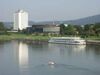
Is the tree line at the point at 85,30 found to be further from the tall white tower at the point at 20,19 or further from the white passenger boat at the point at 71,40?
the tall white tower at the point at 20,19

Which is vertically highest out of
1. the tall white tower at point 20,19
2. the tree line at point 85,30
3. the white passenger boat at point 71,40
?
the tall white tower at point 20,19

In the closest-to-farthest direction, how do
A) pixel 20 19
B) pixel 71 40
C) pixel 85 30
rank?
pixel 71 40
pixel 85 30
pixel 20 19

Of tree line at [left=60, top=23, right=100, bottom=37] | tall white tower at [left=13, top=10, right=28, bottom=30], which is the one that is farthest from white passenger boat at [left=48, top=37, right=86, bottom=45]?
tall white tower at [left=13, top=10, right=28, bottom=30]

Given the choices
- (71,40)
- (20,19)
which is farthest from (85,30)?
(20,19)


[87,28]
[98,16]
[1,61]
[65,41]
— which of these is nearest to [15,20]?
[98,16]

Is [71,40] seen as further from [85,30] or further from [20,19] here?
[20,19]

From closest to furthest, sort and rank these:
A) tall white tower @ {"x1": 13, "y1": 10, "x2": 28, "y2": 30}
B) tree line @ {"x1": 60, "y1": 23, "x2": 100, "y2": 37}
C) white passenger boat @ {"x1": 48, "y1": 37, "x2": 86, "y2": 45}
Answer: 1. white passenger boat @ {"x1": 48, "y1": 37, "x2": 86, "y2": 45}
2. tree line @ {"x1": 60, "y1": 23, "x2": 100, "y2": 37}
3. tall white tower @ {"x1": 13, "y1": 10, "x2": 28, "y2": 30}

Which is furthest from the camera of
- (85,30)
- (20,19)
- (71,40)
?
(20,19)

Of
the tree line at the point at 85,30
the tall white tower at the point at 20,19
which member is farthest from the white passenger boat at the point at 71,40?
the tall white tower at the point at 20,19

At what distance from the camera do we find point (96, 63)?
9.92 m

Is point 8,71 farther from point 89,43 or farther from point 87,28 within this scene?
point 87,28

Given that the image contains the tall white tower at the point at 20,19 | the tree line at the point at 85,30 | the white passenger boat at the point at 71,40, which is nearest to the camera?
the white passenger boat at the point at 71,40

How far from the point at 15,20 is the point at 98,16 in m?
20.4

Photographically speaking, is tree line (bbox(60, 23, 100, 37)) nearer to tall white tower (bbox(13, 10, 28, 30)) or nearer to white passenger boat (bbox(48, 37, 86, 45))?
white passenger boat (bbox(48, 37, 86, 45))
